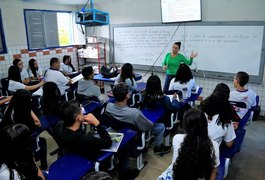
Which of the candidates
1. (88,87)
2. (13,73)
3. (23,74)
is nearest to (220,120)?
(88,87)

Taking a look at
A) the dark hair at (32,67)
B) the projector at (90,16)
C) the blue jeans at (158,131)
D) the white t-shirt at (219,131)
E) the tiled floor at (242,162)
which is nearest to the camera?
the white t-shirt at (219,131)

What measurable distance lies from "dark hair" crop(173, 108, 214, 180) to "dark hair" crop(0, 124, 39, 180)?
1004mm

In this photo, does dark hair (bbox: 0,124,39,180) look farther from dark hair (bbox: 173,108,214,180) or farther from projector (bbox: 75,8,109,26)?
projector (bbox: 75,8,109,26)

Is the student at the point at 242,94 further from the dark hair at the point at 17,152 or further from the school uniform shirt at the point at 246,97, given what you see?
the dark hair at the point at 17,152

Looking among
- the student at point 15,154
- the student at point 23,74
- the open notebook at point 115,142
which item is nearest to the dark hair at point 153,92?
the open notebook at point 115,142

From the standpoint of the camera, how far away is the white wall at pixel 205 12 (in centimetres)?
411

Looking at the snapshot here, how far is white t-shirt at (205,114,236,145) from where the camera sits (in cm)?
200

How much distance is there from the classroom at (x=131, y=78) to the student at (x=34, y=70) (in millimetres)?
22

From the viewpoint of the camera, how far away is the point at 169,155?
10.4ft

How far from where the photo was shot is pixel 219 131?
2.00 meters

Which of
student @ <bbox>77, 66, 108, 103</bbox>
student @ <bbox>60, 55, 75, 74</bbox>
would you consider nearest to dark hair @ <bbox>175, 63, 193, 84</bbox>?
student @ <bbox>77, 66, 108, 103</bbox>

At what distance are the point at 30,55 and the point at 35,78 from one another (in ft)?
2.27

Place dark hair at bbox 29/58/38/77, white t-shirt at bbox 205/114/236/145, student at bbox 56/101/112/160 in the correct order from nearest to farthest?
student at bbox 56/101/112/160 < white t-shirt at bbox 205/114/236/145 < dark hair at bbox 29/58/38/77

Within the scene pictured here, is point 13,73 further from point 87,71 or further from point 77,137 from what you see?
point 77,137
